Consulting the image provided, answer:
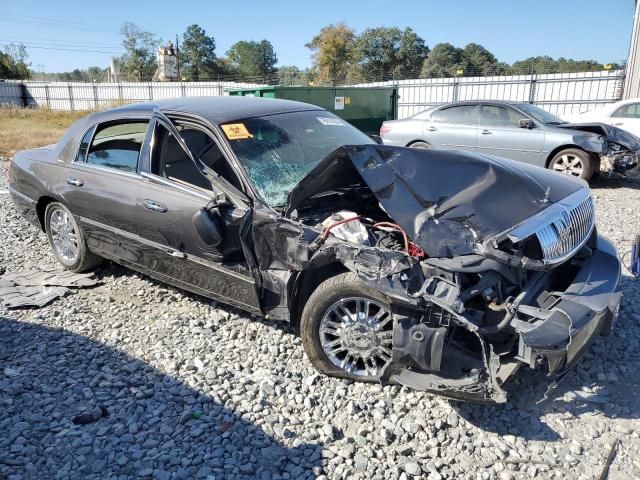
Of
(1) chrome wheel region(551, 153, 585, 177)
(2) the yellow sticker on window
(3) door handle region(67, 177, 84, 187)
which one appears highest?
(2) the yellow sticker on window

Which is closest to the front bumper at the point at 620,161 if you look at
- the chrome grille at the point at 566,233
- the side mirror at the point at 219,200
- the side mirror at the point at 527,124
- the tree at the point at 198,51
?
the side mirror at the point at 527,124

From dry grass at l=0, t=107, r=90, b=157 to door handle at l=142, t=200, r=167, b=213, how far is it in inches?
531

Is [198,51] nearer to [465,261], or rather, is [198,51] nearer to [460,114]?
[460,114]

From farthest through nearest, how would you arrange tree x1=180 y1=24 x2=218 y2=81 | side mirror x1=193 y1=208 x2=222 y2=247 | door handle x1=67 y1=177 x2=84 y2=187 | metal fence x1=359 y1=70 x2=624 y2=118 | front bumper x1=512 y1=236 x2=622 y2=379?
tree x1=180 y1=24 x2=218 y2=81 → metal fence x1=359 y1=70 x2=624 y2=118 → door handle x1=67 y1=177 x2=84 y2=187 → side mirror x1=193 y1=208 x2=222 y2=247 → front bumper x1=512 y1=236 x2=622 y2=379

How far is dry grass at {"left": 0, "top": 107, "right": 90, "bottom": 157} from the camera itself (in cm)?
1652

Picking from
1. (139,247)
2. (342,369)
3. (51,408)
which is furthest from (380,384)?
(139,247)

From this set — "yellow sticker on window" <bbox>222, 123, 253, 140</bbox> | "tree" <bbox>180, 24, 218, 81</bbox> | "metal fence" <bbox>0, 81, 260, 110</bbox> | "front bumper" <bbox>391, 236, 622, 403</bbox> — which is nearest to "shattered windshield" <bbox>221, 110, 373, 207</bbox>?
"yellow sticker on window" <bbox>222, 123, 253, 140</bbox>

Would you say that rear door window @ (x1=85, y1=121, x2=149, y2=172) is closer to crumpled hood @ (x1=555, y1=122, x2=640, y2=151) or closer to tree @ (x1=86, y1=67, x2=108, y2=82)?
crumpled hood @ (x1=555, y1=122, x2=640, y2=151)

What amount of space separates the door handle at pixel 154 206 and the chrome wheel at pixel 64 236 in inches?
51.3

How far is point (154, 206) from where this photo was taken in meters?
3.82

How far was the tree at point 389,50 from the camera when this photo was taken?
63250 millimetres

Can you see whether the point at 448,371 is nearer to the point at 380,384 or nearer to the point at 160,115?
the point at 380,384

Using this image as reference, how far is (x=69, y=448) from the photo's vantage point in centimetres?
267

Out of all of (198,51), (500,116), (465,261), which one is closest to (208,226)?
(465,261)
